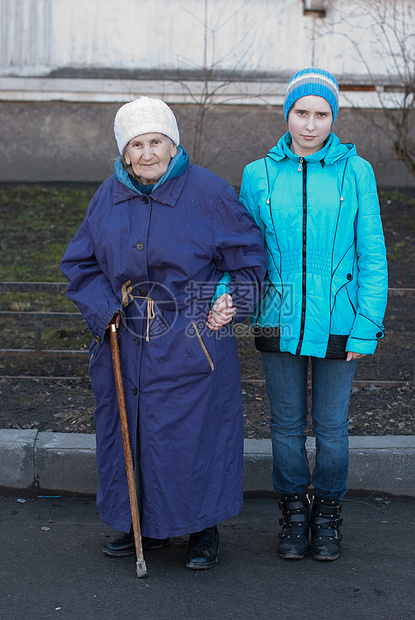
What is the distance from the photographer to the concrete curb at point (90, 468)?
153 inches

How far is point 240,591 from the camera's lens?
9.86 feet

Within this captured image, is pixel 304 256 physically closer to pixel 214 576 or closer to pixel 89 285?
pixel 89 285

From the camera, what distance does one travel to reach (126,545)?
3303 mm

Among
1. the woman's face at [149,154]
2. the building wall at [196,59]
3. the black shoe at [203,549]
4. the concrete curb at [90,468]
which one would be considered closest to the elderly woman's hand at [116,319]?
the woman's face at [149,154]

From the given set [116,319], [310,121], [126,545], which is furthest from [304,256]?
[126,545]

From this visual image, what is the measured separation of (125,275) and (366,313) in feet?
3.20

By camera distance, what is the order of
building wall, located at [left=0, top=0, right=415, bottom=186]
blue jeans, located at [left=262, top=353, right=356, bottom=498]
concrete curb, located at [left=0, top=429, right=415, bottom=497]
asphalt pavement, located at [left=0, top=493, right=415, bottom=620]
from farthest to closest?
building wall, located at [left=0, top=0, right=415, bottom=186] → concrete curb, located at [left=0, top=429, right=415, bottom=497] → blue jeans, located at [left=262, top=353, right=356, bottom=498] → asphalt pavement, located at [left=0, top=493, right=415, bottom=620]

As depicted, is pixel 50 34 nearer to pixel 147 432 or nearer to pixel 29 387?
pixel 29 387

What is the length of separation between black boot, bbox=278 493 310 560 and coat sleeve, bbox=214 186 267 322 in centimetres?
88

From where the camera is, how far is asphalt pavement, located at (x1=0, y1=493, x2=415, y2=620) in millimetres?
2879

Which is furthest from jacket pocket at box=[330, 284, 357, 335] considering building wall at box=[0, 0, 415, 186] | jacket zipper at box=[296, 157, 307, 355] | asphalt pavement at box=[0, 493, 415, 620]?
building wall at box=[0, 0, 415, 186]

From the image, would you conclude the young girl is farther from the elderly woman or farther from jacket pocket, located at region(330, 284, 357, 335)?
the elderly woman

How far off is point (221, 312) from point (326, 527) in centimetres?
106

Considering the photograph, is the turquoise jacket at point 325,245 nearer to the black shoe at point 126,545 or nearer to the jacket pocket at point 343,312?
the jacket pocket at point 343,312
